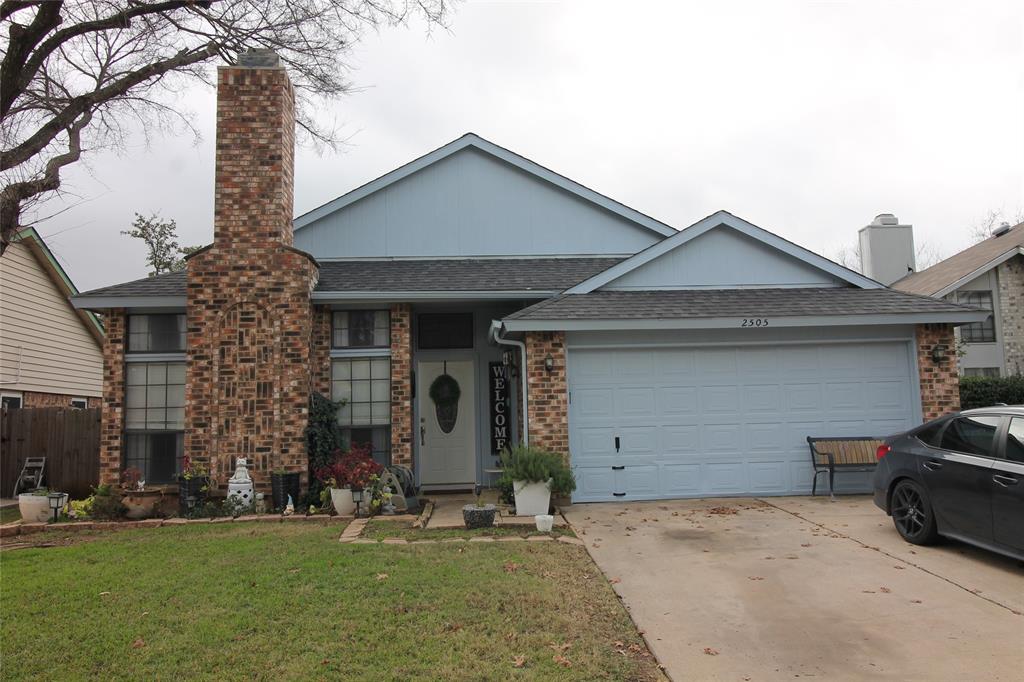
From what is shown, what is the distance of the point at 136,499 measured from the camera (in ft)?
30.4

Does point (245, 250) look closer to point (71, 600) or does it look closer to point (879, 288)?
point (71, 600)

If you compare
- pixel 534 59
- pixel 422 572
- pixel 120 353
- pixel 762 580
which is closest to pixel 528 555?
pixel 422 572

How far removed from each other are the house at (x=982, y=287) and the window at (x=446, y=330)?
15.2m

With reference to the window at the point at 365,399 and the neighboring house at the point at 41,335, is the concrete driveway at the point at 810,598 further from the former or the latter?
the neighboring house at the point at 41,335

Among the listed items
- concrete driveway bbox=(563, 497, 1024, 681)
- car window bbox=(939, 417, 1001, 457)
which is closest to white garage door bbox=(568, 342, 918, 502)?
concrete driveway bbox=(563, 497, 1024, 681)

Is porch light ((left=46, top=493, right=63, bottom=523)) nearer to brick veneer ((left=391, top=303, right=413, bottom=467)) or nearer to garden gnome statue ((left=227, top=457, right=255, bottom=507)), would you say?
garden gnome statue ((left=227, top=457, right=255, bottom=507))

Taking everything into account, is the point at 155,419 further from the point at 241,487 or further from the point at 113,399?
the point at 241,487

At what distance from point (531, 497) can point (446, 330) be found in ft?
13.9

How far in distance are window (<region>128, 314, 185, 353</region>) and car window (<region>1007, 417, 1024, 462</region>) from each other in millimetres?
10249

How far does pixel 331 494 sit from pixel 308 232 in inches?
Answer: 205

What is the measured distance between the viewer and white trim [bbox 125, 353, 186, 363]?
10.2 meters

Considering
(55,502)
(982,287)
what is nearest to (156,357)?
(55,502)

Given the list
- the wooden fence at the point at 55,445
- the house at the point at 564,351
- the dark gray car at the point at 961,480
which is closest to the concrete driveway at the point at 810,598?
the dark gray car at the point at 961,480

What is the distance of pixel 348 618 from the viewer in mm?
4883
